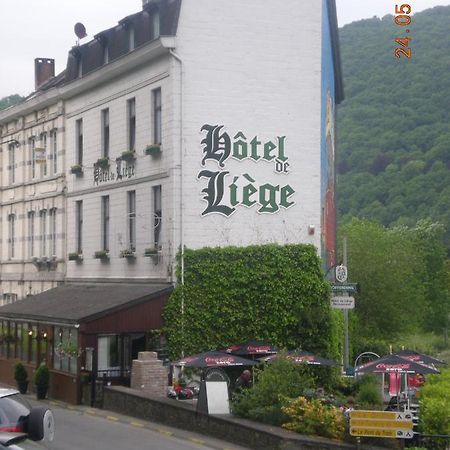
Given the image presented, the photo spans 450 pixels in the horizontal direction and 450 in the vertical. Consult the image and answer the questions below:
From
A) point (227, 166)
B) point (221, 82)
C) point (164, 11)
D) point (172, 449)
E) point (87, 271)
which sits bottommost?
point (172, 449)

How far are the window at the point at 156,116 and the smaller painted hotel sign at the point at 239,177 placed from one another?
1731mm

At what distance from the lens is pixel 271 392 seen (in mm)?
25375

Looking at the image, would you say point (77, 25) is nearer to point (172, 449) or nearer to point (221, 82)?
point (221, 82)

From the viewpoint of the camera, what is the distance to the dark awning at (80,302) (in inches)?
1307

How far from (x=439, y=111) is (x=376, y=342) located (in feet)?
185

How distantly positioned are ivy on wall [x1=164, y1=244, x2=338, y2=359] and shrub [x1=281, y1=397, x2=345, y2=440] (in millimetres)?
9709

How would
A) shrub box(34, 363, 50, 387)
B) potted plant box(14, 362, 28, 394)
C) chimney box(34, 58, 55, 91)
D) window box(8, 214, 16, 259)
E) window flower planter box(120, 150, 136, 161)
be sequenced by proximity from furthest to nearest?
chimney box(34, 58, 55, 91) < window box(8, 214, 16, 259) < potted plant box(14, 362, 28, 394) < window flower planter box(120, 150, 136, 161) < shrub box(34, 363, 50, 387)

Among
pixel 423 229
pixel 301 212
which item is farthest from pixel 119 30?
pixel 423 229

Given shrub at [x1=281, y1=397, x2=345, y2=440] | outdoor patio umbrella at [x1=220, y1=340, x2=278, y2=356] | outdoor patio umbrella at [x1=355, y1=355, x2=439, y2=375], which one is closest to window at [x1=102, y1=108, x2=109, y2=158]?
outdoor patio umbrella at [x1=220, y1=340, x2=278, y2=356]

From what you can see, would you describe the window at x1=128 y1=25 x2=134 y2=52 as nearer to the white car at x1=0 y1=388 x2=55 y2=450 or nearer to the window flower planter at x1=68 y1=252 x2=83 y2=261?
the window flower planter at x1=68 y1=252 x2=83 y2=261

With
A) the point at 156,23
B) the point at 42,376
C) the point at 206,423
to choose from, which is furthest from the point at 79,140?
the point at 206,423

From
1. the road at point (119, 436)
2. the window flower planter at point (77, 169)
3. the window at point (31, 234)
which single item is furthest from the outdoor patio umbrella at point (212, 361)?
the window at point (31, 234)

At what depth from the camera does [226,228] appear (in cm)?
3438

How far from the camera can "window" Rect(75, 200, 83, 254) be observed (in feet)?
136
